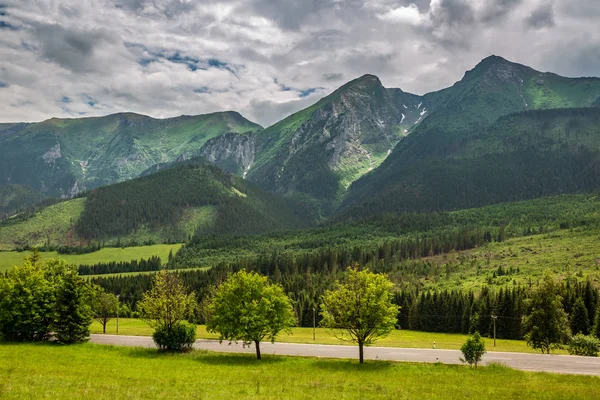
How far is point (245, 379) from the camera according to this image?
163ft

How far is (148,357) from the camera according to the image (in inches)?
2603

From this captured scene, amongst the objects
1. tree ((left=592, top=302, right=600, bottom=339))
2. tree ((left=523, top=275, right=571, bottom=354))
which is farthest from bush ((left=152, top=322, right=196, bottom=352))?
tree ((left=592, top=302, right=600, bottom=339))

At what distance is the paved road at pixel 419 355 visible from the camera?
63219 mm

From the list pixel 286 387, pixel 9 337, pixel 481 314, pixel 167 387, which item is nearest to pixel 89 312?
pixel 9 337

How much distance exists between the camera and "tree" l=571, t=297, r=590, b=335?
4675 inches

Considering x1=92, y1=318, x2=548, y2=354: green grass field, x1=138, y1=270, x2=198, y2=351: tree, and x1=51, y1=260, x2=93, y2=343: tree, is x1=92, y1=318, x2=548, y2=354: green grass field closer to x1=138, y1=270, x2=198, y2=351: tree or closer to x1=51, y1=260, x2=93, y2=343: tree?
x1=138, y1=270, x2=198, y2=351: tree

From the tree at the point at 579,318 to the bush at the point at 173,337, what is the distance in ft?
337

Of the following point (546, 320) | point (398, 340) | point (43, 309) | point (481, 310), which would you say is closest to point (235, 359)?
point (43, 309)

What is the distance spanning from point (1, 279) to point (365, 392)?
72.5m

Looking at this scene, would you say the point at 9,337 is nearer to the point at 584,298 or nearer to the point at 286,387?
the point at 286,387

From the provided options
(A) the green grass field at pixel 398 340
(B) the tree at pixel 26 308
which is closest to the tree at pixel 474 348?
(A) the green grass field at pixel 398 340

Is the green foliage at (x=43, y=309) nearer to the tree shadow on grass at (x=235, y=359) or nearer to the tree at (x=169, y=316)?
the tree at (x=169, y=316)

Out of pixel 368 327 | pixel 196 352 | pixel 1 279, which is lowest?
pixel 196 352

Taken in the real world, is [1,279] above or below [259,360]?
above
